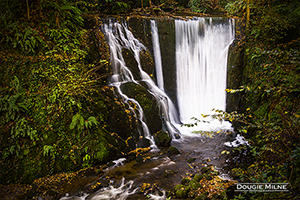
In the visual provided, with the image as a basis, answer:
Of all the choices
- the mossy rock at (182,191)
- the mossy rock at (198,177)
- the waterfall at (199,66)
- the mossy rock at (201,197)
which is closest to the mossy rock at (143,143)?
the waterfall at (199,66)

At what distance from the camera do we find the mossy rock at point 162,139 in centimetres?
704

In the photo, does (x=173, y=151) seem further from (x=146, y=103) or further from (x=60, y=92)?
(x=60, y=92)

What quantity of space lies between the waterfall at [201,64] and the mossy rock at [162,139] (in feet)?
8.29

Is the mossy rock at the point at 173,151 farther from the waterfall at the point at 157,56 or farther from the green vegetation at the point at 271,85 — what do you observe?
the waterfall at the point at 157,56

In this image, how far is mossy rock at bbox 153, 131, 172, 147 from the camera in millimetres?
7043

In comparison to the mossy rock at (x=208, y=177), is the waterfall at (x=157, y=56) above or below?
above

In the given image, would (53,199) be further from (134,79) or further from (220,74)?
(220,74)

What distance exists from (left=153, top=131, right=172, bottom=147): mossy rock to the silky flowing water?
7.7 inches

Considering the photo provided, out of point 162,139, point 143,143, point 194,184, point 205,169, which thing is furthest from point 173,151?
point 194,184

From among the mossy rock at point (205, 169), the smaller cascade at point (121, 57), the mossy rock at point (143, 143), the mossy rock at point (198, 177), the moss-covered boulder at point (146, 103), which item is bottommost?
the mossy rock at point (205, 169)

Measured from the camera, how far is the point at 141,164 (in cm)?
607

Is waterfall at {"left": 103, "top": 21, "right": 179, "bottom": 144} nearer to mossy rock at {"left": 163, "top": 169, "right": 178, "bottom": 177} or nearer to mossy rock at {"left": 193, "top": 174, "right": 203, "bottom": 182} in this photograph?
mossy rock at {"left": 163, "top": 169, "right": 178, "bottom": 177}

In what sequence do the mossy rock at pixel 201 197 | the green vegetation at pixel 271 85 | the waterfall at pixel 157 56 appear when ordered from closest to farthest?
the green vegetation at pixel 271 85 → the mossy rock at pixel 201 197 → the waterfall at pixel 157 56

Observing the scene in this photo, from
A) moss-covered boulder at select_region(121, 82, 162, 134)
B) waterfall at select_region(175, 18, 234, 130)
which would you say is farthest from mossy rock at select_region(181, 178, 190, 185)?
waterfall at select_region(175, 18, 234, 130)
